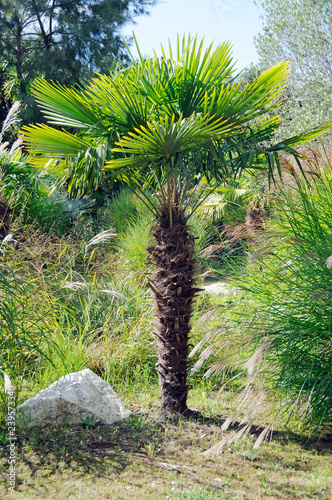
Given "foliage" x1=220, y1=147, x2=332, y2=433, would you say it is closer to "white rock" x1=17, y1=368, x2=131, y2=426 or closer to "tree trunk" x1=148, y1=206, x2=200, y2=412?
"tree trunk" x1=148, y1=206, x2=200, y2=412

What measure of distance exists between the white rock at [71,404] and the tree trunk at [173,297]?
1.73 ft

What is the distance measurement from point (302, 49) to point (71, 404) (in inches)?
371

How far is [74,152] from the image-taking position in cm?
378

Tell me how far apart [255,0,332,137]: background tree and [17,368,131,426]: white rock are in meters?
7.21

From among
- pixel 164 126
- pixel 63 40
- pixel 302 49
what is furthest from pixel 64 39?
pixel 164 126

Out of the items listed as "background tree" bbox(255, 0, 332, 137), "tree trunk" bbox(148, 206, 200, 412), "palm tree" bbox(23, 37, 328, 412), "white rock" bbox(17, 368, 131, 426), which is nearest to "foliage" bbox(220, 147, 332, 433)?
"tree trunk" bbox(148, 206, 200, 412)

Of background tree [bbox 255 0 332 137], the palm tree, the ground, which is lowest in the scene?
the ground

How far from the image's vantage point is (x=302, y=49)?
31.3 ft

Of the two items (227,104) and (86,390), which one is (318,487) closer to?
(86,390)

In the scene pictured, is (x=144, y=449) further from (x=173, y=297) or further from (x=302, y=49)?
(x=302, y=49)

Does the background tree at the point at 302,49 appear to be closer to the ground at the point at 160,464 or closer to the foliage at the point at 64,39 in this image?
the foliage at the point at 64,39

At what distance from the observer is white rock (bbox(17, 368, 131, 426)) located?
3480mm

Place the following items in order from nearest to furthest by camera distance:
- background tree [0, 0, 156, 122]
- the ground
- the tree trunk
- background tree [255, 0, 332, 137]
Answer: the ground, the tree trunk, background tree [255, 0, 332, 137], background tree [0, 0, 156, 122]

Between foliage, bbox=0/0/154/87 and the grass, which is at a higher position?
foliage, bbox=0/0/154/87
